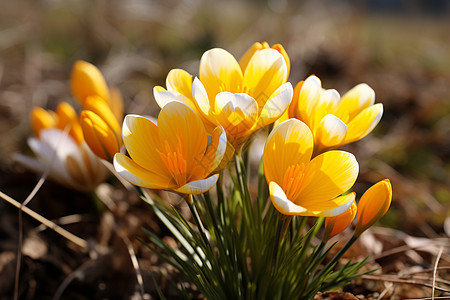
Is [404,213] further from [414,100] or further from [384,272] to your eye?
[414,100]

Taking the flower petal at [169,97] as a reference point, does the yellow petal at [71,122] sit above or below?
below

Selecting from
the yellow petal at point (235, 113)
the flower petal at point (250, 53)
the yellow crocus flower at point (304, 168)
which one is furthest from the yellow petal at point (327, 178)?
the flower petal at point (250, 53)

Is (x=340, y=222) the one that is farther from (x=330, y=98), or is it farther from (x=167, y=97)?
(x=167, y=97)

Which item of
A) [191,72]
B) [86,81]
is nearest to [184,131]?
[86,81]

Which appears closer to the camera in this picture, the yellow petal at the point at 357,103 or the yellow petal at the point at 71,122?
the yellow petal at the point at 357,103

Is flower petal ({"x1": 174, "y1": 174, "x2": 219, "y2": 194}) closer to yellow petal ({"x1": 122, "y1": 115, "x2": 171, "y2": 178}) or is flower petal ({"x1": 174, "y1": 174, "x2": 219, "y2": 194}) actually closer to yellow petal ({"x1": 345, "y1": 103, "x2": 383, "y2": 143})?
yellow petal ({"x1": 122, "y1": 115, "x2": 171, "y2": 178})

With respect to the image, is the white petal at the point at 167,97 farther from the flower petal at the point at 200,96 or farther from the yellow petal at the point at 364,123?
the yellow petal at the point at 364,123

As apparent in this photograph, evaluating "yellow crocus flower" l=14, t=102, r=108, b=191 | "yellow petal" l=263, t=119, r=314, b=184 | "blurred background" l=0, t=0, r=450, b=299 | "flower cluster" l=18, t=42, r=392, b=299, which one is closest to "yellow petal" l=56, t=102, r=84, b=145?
"yellow crocus flower" l=14, t=102, r=108, b=191
